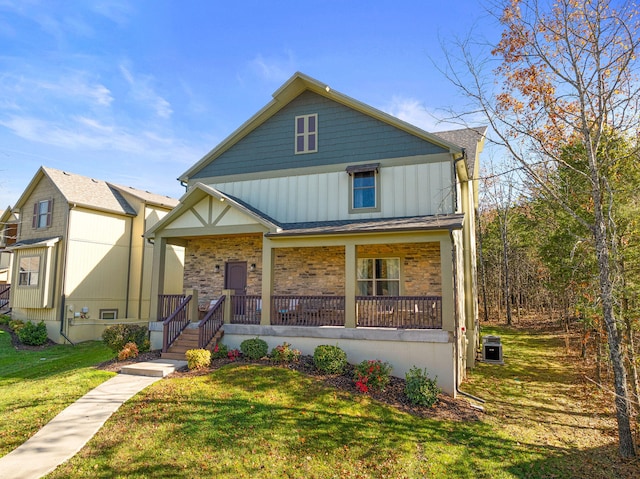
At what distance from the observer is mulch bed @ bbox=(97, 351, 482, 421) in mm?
9008

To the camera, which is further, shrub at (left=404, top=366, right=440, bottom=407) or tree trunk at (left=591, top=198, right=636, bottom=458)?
shrub at (left=404, top=366, right=440, bottom=407)

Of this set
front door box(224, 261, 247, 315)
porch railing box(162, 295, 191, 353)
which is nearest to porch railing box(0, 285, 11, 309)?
front door box(224, 261, 247, 315)

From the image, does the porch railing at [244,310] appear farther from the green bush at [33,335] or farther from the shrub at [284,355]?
the green bush at [33,335]

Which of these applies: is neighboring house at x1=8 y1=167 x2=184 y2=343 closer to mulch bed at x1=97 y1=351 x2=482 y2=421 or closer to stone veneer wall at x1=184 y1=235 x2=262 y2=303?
stone veneer wall at x1=184 y1=235 x2=262 y2=303

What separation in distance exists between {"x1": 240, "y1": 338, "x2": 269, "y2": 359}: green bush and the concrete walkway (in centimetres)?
202

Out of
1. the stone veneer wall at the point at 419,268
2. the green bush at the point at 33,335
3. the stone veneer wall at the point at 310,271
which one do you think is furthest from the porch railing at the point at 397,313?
the green bush at the point at 33,335

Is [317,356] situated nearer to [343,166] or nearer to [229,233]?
[229,233]

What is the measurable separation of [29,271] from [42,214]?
291cm

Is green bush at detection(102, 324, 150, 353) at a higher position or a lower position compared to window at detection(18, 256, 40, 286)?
lower

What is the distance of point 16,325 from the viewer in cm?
1875

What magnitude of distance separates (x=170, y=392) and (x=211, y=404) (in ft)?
3.81

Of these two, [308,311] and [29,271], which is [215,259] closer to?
[308,311]

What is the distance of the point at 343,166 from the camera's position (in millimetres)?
14062

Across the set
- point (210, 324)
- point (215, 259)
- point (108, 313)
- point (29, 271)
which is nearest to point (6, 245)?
point (29, 271)
